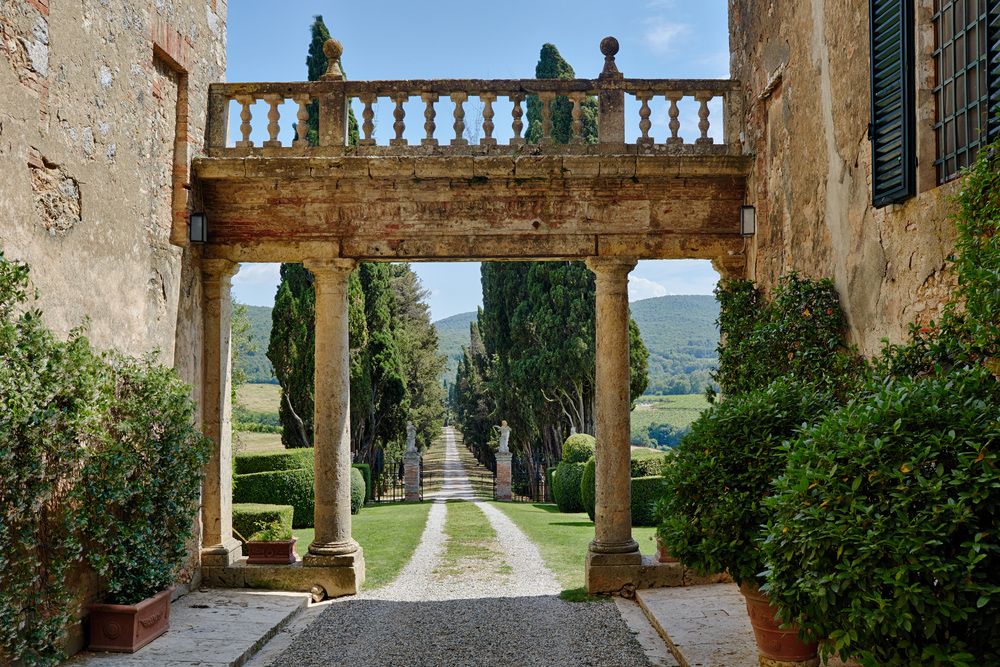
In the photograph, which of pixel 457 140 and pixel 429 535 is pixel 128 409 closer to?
pixel 457 140

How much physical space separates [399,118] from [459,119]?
2.23 feet

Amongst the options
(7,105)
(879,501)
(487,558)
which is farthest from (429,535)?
(879,501)

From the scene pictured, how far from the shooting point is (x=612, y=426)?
941cm

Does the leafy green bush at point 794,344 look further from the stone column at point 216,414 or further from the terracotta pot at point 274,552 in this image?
the stone column at point 216,414

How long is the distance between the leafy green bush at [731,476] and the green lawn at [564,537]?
2.54 metres

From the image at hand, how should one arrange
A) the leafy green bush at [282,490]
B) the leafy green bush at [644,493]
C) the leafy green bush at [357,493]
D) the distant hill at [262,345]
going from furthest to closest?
the distant hill at [262,345]
the leafy green bush at [357,493]
the leafy green bush at [282,490]
the leafy green bush at [644,493]

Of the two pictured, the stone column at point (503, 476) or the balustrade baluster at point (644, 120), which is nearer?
the balustrade baluster at point (644, 120)

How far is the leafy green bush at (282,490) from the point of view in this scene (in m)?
16.5

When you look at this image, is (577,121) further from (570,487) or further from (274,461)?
(570,487)

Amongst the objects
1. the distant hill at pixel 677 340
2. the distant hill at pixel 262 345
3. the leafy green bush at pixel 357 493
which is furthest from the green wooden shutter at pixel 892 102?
the distant hill at pixel 262 345

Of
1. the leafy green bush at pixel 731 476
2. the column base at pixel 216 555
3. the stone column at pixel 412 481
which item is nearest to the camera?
the leafy green bush at pixel 731 476

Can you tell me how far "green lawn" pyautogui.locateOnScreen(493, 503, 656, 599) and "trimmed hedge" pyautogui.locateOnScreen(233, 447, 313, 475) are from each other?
→ 15.0ft

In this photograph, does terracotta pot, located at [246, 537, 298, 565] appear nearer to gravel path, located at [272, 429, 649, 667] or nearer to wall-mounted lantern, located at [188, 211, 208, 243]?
gravel path, located at [272, 429, 649, 667]

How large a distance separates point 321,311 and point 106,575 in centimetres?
364
